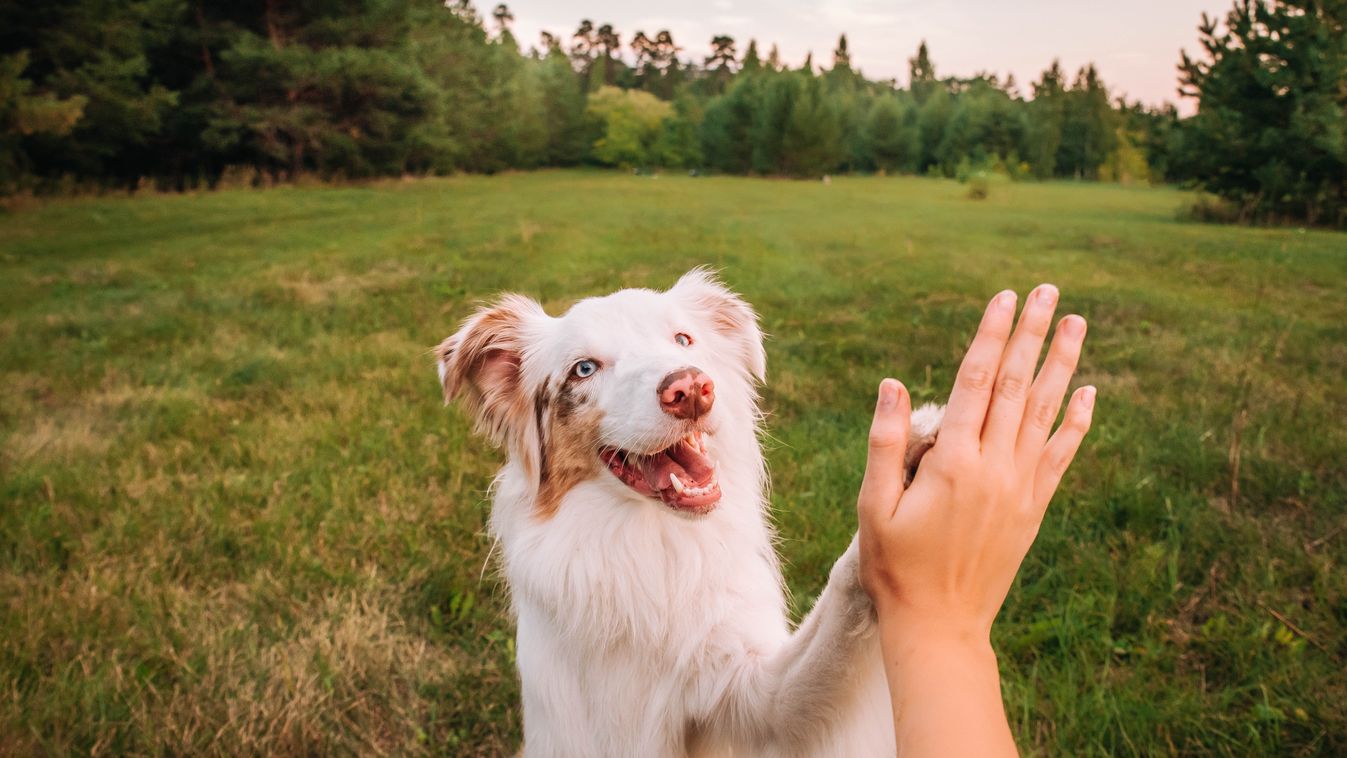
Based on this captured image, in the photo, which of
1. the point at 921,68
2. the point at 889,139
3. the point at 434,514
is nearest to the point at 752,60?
the point at 889,139

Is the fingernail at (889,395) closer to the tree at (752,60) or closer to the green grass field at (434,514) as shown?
the green grass field at (434,514)

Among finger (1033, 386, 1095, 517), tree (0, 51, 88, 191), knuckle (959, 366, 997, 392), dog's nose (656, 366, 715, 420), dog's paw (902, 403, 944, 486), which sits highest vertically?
tree (0, 51, 88, 191)

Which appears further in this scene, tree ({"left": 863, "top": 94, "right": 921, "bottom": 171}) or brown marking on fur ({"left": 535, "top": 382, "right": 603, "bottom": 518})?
tree ({"left": 863, "top": 94, "right": 921, "bottom": 171})

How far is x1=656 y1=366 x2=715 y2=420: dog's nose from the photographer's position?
1994mm

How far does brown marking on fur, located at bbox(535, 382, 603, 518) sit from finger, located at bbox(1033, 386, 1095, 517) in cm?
141

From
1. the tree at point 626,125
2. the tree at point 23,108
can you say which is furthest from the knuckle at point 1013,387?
the tree at point 626,125

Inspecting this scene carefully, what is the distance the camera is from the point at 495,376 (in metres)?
2.62

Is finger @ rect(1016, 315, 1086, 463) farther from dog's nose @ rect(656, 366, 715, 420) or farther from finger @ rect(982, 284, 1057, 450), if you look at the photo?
dog's nose @ rect(656, 366, 715, 420)

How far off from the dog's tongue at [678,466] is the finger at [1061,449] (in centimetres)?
118

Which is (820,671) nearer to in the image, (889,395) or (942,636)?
(942,636)

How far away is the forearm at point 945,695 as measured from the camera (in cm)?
96

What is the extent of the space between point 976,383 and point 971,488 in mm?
152

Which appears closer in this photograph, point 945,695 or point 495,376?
point 945,695

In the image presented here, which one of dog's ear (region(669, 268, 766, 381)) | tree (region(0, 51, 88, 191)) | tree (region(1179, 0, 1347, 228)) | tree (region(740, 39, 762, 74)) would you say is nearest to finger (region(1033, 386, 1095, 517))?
dog's ear (region(669, 268, 766, 381))
